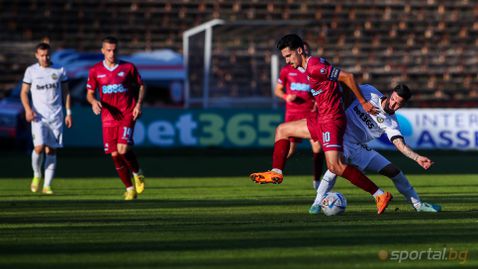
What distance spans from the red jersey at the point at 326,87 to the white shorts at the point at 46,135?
18.0 feet

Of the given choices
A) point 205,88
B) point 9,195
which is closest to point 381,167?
point 9,195

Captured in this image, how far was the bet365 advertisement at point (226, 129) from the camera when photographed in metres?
26.4

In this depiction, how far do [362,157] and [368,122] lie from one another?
0.38 m

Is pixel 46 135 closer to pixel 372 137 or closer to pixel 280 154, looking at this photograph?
pixel 280 154

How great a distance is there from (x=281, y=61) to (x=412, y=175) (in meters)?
12.3

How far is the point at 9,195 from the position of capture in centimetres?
1504

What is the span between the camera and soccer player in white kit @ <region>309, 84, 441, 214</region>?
11406 millimetres

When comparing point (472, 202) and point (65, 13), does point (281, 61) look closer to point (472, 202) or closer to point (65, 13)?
point (65, 13)

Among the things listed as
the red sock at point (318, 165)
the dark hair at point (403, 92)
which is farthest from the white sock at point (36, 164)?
the dark hair at point (403, 92)

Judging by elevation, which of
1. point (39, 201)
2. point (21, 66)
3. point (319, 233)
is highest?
point (319, 233)

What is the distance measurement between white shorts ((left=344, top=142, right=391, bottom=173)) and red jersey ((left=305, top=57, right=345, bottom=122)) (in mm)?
442

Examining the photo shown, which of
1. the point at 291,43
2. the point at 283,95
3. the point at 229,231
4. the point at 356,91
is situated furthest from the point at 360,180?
the point at 283,95

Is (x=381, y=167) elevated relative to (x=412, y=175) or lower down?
elevated

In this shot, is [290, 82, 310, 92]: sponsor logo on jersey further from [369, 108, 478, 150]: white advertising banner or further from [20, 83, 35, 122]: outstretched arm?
[369, 108, 478, 150]: white advertising banner
